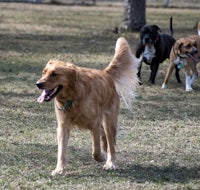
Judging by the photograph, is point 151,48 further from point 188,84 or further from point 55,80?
point 55,80

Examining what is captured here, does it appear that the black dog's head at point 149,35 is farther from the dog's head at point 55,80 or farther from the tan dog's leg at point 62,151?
the dog's head at point 55,80

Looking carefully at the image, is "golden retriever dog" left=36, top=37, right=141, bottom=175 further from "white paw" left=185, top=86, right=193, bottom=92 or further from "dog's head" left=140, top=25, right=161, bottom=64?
"dog's head" left=140, top=25, right=161, bottom=64

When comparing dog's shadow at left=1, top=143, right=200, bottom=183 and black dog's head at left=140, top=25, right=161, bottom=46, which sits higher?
dog's shadow at left=1, top=143, right=200, bottom=183

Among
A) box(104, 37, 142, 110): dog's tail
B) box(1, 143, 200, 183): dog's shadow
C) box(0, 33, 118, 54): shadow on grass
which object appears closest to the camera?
box(1, 143, 200, 183): dog's shadow

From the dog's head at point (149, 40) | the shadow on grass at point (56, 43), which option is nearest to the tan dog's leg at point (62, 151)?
the dog's head at point (149, 40)

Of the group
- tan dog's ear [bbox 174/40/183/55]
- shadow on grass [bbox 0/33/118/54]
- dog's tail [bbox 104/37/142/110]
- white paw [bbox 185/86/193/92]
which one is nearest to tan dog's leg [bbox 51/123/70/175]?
dog's tail [bbox 104/37/142/110]

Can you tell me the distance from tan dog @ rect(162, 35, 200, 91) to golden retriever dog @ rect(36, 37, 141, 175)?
559 centimetres

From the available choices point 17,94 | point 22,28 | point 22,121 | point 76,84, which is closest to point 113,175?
point 76,84

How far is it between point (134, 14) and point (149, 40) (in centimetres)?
954

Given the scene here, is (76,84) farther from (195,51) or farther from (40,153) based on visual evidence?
(195,51)

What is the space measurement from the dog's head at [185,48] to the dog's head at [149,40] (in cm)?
68

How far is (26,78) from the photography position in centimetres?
1353

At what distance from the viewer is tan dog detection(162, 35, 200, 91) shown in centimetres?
1320

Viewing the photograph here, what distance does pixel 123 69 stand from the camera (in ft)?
25.8
